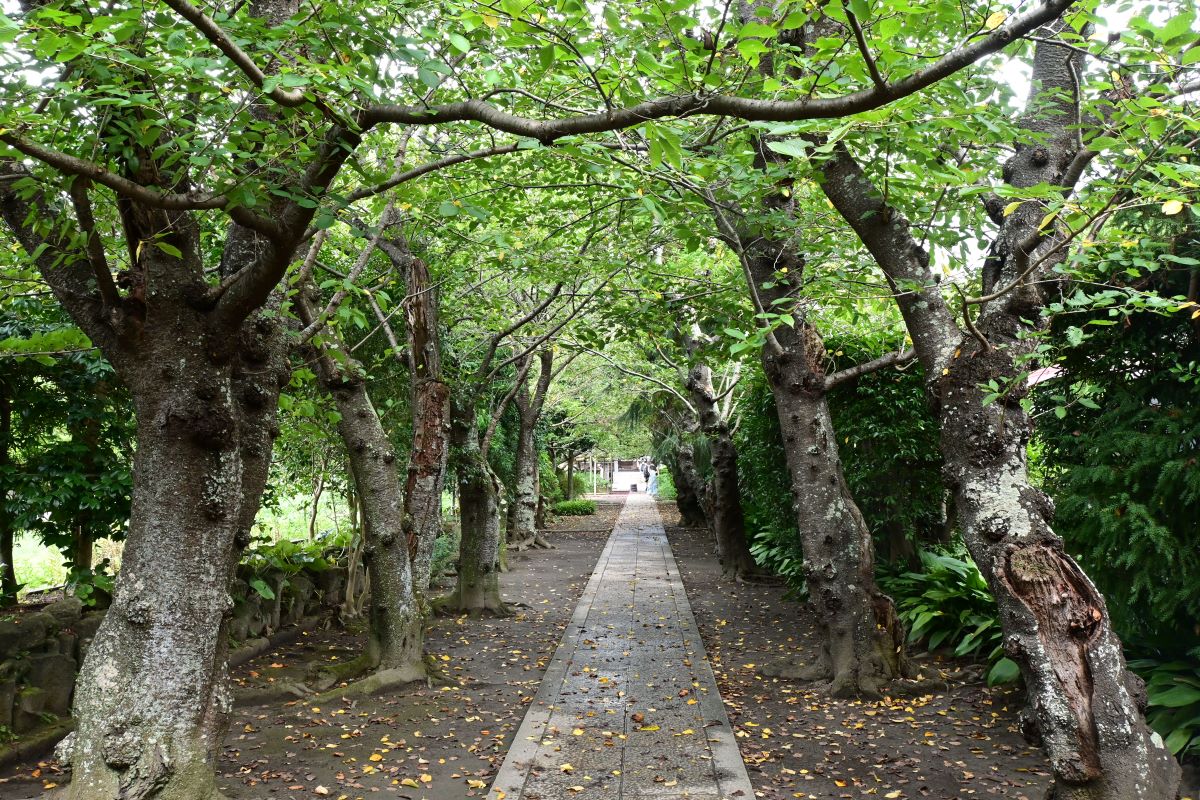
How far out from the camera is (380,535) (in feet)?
23.4

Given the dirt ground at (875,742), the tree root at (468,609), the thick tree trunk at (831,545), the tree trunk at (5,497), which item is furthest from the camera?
the tree root at (468,609)

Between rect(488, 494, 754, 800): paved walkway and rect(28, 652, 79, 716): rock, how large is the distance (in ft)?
10.2

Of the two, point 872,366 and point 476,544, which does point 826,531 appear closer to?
point 872,366

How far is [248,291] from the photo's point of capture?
3.72 metres

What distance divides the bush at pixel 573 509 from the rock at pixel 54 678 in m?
24.5

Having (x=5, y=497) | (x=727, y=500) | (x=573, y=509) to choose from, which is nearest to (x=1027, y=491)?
(x=5, y=497)

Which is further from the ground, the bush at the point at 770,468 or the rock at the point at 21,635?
the bush at the point at 770,468

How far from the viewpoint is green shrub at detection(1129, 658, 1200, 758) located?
181 inches

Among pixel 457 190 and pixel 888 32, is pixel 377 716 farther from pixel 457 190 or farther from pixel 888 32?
pixel 888 32

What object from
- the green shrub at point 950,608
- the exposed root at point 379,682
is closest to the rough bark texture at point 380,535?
the exposed root at point 379,682

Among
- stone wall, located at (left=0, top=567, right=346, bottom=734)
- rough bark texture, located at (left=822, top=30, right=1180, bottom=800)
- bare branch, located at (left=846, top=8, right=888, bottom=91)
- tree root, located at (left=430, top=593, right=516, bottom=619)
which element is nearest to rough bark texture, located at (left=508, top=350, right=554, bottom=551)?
tree root, located at (left=430, top=593, right=516, bottom=619)

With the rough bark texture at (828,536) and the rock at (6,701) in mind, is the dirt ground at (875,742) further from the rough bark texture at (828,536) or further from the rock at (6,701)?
the rock at (6,701)

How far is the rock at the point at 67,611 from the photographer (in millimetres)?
5846

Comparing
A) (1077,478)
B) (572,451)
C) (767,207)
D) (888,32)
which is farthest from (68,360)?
(572,451)
